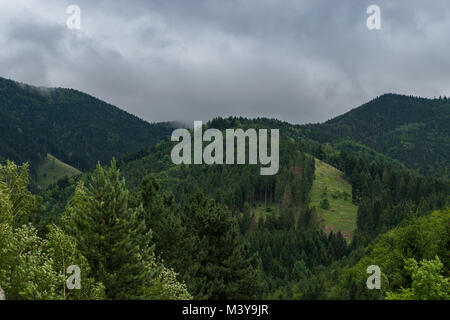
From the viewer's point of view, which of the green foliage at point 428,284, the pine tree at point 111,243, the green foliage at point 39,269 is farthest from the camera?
the green foliage at point 428,284

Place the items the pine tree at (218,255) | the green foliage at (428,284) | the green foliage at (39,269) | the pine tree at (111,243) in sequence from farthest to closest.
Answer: the pine tree at (218,255) < the green foliage at (428,284) < the pine tree at (111,243) < the green foliage at (39,269)

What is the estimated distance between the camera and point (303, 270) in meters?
154

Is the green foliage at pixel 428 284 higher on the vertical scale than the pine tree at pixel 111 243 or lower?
lower

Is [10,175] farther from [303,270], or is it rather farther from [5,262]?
[303,270]

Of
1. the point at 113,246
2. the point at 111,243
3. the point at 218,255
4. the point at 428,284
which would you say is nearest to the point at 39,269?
the point at 113,246

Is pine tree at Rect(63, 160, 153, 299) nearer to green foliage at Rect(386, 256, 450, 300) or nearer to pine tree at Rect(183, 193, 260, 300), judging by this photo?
pine tree at Rect(183, 193, 260, 300)

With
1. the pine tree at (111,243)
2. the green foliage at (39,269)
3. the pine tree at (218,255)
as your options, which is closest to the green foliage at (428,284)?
the pine tree at (218,255)

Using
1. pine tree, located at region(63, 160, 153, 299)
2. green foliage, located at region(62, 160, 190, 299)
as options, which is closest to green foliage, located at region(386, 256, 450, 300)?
green foliage, located at region(62, 160, 190, 299)

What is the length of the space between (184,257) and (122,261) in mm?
12863

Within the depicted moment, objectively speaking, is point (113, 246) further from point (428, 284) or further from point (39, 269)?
point (428, 284)

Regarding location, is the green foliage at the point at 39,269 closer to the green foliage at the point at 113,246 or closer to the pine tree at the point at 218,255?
the green foliage at the point at 113,246

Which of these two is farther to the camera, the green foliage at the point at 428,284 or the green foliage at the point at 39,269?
the green foliage at the point at 428,284

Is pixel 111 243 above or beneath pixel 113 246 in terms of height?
above

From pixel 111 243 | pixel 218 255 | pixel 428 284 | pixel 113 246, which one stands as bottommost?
pixel 428 284
